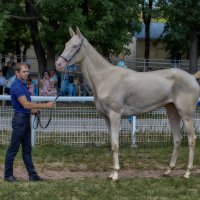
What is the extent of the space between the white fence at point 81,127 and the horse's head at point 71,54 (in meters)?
2.92

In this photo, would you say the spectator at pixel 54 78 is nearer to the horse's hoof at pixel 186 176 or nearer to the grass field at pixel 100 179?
the grass field at pixel 100 179

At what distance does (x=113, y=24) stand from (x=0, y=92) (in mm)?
5432

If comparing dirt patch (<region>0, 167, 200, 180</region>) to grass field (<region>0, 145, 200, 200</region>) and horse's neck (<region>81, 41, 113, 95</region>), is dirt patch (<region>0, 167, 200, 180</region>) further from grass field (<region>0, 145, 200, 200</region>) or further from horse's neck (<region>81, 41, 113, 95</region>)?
horse's neck (<region>81, 41, 113, 95</region>)

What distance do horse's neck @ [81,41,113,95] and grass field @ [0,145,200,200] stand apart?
168 cm

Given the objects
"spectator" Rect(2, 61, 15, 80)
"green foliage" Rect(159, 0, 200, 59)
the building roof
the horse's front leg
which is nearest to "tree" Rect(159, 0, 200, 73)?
"green foliage" Rect(159, 0, 200, 59)

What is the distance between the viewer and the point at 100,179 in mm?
8828

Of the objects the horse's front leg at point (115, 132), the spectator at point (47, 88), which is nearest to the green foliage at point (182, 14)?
the spectator at point (47, 88)

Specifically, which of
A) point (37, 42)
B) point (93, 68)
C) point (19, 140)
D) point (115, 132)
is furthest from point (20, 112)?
point (37, 42)

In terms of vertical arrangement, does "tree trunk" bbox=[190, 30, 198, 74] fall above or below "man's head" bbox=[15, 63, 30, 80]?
above

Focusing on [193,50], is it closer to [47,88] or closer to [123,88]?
[47,88]

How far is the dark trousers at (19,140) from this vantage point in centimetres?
848

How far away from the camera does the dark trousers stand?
27.8 ft

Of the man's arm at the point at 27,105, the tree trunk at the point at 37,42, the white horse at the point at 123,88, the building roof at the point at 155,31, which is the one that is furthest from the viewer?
the building roof at the point at 155,31

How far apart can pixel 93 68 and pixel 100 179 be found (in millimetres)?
1898
